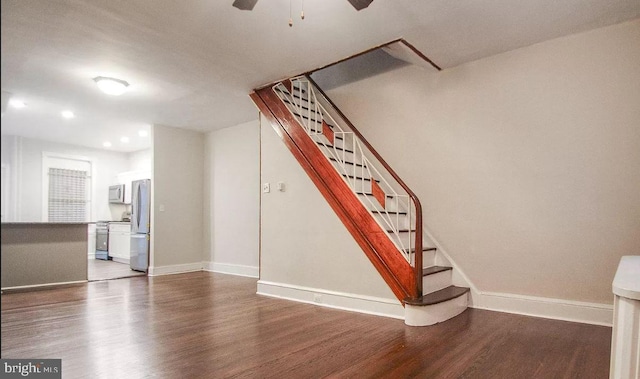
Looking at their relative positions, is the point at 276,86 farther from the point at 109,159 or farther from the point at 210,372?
the point at 109,159

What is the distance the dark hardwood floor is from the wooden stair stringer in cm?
44

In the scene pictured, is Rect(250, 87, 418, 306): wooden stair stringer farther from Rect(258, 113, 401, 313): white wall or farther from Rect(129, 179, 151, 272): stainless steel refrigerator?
Rect(129, 179, 151, 272): stainless steel refrigerator

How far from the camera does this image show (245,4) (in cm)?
264

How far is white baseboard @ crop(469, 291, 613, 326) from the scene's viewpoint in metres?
3.17

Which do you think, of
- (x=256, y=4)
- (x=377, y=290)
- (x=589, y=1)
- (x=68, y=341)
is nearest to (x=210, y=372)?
(x=68, y=341)

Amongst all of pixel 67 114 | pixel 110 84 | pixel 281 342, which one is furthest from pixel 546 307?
pixel 67 114

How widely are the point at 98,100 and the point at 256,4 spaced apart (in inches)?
133

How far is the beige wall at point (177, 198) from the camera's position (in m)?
6.14

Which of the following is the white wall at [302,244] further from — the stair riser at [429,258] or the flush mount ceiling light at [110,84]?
the flush mount ceiling light at [110,84]

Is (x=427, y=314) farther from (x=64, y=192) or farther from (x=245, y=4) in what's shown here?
(x=64, y=192)

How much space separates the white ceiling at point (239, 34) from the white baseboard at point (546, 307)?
2492 millimetres

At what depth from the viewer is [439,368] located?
7.59 ft

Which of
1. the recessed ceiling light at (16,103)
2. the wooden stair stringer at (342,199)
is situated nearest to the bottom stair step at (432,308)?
the wooden stair stringer at (342,199)

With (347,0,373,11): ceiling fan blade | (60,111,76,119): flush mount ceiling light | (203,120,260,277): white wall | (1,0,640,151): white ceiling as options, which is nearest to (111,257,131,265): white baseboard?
(203,120,260,277): white wall
